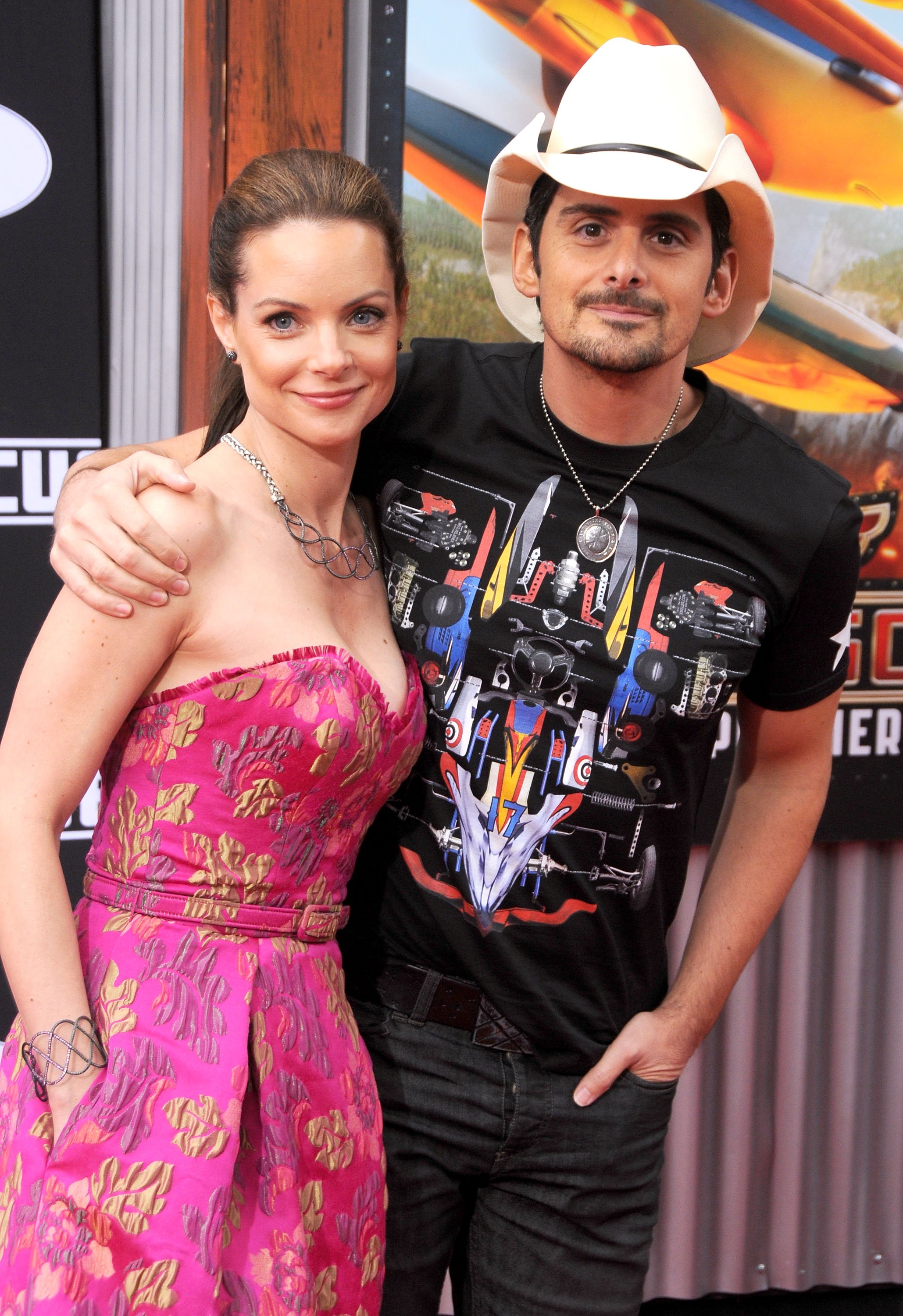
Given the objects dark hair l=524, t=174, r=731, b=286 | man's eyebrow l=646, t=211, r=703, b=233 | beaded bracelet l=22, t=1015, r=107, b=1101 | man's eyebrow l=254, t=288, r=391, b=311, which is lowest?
beaded bracelet l=22, t=1015, r=107, b=1101

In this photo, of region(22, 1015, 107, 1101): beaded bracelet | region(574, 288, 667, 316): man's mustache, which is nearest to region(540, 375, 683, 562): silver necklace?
region(574, 288, 667, 316): man's mustache

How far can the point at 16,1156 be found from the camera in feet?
4.03

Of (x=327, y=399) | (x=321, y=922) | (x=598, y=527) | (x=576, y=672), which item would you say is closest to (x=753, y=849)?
(x=576, y=672)

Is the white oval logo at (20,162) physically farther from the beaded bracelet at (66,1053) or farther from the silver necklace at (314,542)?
the beaded bracelet at (66,1053)

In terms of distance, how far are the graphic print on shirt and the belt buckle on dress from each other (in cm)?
16

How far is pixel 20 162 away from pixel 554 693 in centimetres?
136

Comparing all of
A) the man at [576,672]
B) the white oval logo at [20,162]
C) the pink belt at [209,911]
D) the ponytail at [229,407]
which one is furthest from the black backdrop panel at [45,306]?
the pink belt at [209,911]

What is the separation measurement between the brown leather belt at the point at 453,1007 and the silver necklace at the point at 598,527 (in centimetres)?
60

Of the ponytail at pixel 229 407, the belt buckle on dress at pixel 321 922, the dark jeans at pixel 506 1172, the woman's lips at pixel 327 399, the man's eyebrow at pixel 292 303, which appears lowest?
the dark jeans at pixel 506 1172

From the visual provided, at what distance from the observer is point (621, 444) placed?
5.17 ft

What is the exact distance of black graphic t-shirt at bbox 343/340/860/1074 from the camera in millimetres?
1521

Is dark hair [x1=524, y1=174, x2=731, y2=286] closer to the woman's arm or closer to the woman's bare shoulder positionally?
the woman's bare shoulder

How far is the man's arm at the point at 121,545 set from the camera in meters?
1.20

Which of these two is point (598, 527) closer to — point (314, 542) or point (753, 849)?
point (314, 542)
